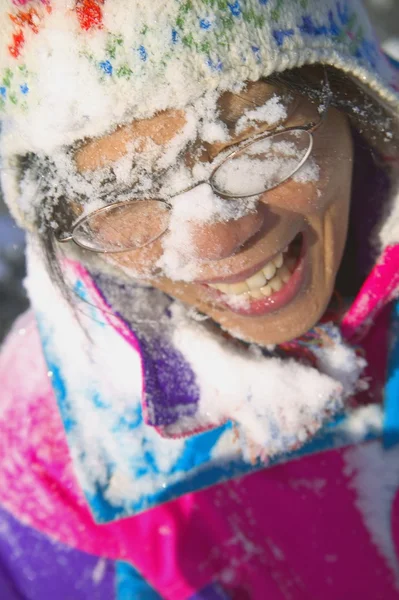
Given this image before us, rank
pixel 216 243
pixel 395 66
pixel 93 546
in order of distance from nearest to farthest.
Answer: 1. pixel 216 243
2. pixel 395 66
3. pixel 93 546

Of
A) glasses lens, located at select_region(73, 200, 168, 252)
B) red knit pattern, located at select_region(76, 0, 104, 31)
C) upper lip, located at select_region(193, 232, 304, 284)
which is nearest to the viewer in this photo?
red knit pattern, located at select_region(76, 0, 104, 31)

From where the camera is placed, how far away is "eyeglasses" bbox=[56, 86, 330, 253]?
1.20m

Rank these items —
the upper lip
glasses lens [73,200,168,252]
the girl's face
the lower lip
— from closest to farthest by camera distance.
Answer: the girl's face < glasses lens [73,200,168,252] < the upper lip < the lower lip

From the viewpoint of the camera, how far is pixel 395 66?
160 centimetres

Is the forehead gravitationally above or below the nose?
above

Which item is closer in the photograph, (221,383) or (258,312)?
(258,312)

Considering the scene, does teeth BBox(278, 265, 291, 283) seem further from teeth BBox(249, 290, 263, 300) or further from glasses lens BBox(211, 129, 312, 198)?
glasses lens BBox(211, 129, 312, 198)

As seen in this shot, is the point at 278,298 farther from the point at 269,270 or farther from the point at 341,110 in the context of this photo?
the point at 341,110

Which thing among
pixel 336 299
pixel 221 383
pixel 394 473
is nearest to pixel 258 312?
pixel 221 383

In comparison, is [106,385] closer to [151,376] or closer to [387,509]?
[151,376]

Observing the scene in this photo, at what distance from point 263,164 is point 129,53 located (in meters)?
0.39

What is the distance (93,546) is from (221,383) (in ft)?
2.68

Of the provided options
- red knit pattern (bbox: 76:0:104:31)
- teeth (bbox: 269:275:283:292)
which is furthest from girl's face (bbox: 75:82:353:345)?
red knit pattern (bbox: 76:0:104:31)

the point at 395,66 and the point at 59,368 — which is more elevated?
the point at 395,66
